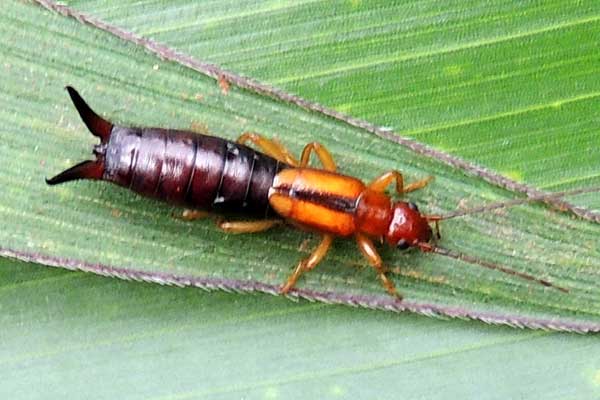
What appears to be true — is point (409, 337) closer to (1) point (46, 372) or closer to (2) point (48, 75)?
(1) point (46, 372)

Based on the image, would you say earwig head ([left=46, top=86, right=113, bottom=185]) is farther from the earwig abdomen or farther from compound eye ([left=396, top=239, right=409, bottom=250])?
compound eye ([left=396, top=239, right=409, bottom=250])

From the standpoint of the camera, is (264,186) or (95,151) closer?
(95,151)

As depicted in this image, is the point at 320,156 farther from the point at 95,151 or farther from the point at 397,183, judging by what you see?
the point at 95,151

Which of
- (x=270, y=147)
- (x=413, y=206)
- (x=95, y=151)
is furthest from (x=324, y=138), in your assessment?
(x=95, y=151)

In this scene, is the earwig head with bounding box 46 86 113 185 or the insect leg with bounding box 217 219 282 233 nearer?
the earwig head with bounding box 46 86 113 185

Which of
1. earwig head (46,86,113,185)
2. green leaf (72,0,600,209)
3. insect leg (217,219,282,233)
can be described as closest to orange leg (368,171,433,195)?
green leaf (72,0,600,209)

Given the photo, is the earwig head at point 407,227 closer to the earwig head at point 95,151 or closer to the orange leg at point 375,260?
the orange leg at point 375,260

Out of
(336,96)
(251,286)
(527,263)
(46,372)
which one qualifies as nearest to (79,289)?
(46,372)
